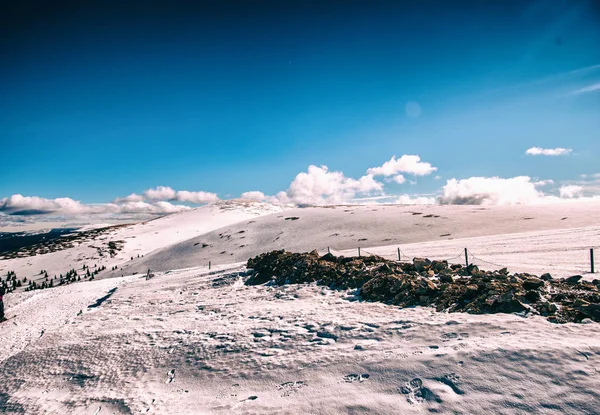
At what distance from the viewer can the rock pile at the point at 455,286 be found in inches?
350

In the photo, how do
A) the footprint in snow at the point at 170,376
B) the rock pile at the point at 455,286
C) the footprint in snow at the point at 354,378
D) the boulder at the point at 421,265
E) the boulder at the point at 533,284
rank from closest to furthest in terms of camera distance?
the footprint in snow at the point at 354,378, the footprint in snow at the point at 170,376, the rock pile at the point at 455,286, the boulder at the point at 533,284, the boulder at the point at 421,265

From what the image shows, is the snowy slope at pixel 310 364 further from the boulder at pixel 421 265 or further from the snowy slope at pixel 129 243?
the snowy slope at pixel 129 243

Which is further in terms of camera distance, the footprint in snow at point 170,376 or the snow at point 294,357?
the footprint in snow at point 170,376

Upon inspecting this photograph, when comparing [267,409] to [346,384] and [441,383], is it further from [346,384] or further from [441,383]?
[441,383]

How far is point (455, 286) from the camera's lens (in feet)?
37.3

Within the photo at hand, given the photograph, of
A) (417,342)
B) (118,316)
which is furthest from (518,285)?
(118,316)

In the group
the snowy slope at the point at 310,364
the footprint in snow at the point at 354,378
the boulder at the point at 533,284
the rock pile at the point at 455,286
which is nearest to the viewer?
the snowy slope at the point at 310,364

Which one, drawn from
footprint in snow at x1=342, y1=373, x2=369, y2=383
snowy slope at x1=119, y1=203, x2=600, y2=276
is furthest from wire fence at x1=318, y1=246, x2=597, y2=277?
footprint in snow at x1=342, y1=373, x2=369, y2=383

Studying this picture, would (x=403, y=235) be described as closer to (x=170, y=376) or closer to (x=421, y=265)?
(x=421, y=265)

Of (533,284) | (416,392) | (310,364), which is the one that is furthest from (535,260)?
(310,364)

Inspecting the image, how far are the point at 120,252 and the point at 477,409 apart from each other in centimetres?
7670

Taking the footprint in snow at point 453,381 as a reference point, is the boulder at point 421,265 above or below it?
above

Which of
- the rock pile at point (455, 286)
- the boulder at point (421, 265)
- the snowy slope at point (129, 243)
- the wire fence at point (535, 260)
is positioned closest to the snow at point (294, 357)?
the wire fence at point (535, 260)

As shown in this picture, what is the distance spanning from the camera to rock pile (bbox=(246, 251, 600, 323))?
29.1 ft
